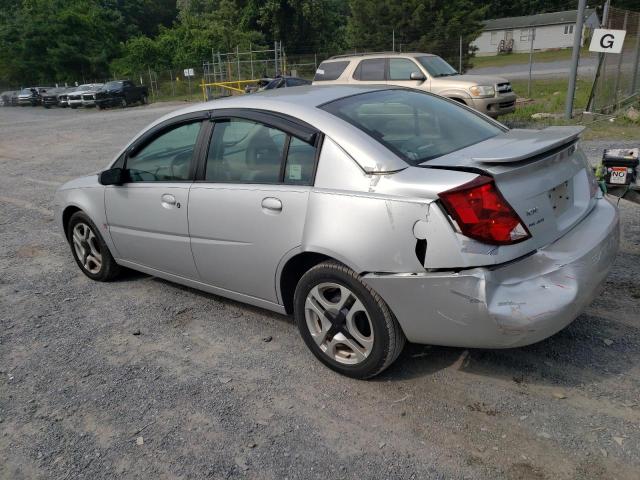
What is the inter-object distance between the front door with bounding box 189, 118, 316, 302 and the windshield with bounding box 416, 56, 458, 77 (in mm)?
10365

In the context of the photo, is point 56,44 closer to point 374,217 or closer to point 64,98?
point 64,98

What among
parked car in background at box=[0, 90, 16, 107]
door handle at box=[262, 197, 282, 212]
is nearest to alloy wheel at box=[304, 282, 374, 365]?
door handle at box=[262, 197, 282, 212]

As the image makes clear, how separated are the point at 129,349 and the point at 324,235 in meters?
1.75

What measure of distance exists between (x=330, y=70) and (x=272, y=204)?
11.2m

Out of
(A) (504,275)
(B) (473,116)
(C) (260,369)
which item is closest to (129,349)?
(C) (260,369)

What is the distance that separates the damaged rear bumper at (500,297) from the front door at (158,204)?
5.49ft

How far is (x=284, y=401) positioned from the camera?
3.07 meters

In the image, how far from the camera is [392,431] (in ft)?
8.98

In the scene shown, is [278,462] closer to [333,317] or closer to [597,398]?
[333,317]

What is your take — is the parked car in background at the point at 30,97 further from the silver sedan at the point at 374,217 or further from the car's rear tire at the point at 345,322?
the car's rear tire at the point at 345,322

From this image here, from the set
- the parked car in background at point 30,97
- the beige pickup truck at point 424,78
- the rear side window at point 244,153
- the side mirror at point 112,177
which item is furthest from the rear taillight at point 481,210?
the parked car in background at point 30,97

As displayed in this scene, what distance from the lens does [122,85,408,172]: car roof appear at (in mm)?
2936

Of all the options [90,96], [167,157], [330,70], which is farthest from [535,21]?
[167,157]

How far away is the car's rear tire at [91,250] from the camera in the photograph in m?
4.84
